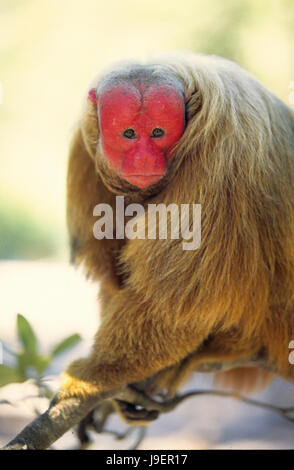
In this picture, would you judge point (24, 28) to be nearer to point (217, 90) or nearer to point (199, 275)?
point (217, 90)

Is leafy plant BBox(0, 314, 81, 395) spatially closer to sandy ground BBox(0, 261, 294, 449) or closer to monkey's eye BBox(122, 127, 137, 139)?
sandy ground BBox(0, 261, 294, 449)

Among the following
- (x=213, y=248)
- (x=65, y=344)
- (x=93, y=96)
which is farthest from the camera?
(x=65, y=344)

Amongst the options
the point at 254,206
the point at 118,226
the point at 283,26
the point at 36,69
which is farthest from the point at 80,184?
the point at 283,26

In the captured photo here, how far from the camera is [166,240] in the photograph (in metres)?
1.52

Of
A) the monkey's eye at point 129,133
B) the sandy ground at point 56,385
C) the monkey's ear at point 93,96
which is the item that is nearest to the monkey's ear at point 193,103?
the monkey's eye at point 129,133

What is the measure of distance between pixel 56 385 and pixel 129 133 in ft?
2.69

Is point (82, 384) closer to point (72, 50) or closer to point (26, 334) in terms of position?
point (26, 334)

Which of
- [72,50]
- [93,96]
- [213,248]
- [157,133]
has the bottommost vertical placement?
[213,248]

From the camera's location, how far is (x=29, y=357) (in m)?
1.71

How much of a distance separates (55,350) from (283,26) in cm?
119

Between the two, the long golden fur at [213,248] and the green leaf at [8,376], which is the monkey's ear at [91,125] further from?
the green leaf at [8,376]

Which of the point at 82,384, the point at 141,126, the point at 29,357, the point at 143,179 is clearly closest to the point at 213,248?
the point at 143,179

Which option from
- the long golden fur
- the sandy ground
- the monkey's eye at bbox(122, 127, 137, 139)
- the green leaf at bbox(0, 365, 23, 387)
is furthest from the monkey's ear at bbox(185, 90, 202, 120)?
the green leaf at bbox(0, 365, 23, 387)

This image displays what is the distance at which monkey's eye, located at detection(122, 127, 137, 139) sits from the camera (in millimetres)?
1516
